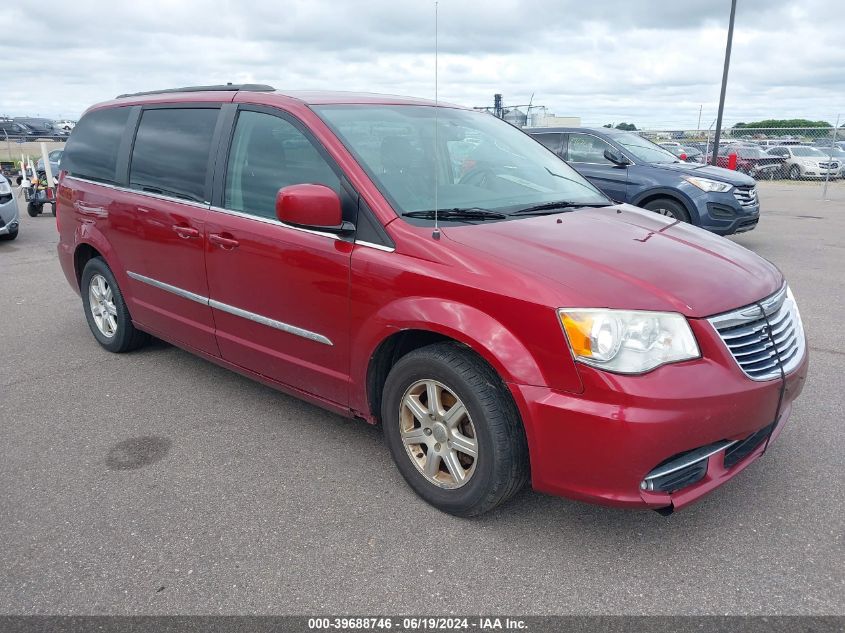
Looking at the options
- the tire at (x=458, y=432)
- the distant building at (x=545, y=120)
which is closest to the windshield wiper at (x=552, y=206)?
the tire at (x=458, y=432)

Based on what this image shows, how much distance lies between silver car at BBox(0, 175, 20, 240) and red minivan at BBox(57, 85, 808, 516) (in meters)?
7.17

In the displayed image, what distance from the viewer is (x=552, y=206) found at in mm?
3576

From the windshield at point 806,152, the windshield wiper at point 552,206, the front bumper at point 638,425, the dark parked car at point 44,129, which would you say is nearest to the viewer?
the front bumper at point 638,425

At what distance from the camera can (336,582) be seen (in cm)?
258

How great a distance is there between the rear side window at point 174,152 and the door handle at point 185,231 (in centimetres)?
17

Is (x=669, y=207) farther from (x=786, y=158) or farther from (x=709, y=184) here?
(x=786, y=158)

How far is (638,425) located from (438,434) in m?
0.88

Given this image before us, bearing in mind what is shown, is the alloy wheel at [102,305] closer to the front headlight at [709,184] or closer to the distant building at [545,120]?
the front headlight at [709,184]

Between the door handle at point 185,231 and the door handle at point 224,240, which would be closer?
the door handle at point 224,240

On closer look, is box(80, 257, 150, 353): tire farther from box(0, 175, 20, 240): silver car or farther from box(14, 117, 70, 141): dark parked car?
box(14, 117, 70, 141): dark parked car

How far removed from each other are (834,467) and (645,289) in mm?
1578

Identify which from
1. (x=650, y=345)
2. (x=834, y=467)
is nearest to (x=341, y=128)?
(x=650, y=345)

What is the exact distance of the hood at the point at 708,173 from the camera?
9.02m

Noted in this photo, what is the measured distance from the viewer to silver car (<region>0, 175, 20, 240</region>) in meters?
10.3
